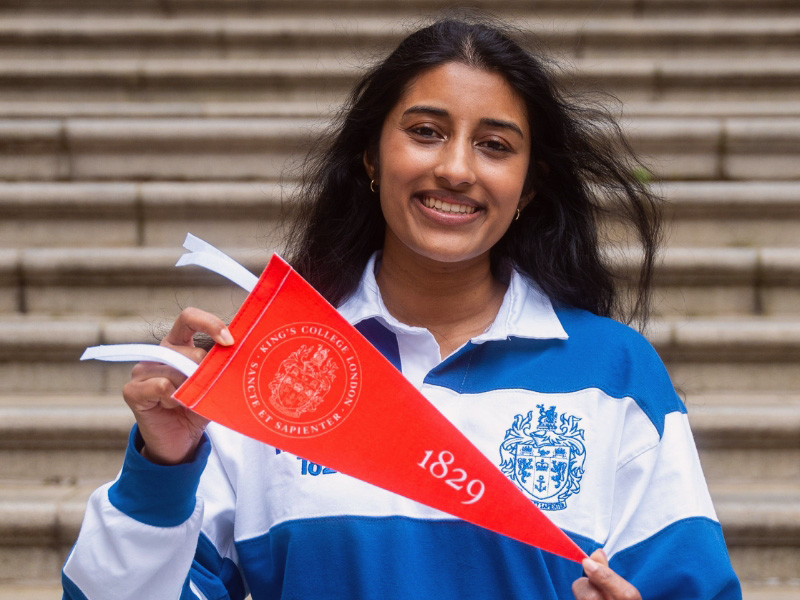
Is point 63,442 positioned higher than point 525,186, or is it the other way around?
point 525,186

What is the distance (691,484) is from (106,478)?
2190mm

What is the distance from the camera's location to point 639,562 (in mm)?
1446

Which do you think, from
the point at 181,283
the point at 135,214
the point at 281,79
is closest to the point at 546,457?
the point at 181,283

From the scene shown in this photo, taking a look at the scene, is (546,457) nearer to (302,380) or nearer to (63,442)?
(302,380)

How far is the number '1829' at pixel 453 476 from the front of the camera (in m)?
1.28

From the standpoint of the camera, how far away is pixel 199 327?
1.26 meters

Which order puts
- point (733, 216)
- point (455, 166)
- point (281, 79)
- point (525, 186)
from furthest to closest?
point (281, 79)
point (733, 216)
point (525, 186)
point (455, 166)

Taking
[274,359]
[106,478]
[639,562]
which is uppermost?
[274,359]

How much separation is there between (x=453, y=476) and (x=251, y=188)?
250 cm

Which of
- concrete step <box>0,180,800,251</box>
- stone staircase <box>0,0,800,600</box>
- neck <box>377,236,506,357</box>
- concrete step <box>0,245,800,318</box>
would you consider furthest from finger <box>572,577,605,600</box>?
concrete step <box>0,180,800,251</box>

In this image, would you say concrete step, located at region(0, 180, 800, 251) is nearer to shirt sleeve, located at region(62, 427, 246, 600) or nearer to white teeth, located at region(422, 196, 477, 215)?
white teeth, located at region(422, 196, 477, 215)

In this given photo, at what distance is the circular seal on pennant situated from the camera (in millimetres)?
1271

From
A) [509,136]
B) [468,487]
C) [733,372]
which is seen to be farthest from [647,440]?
[733,372]

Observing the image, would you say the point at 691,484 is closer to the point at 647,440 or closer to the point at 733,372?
the point at 647,440
